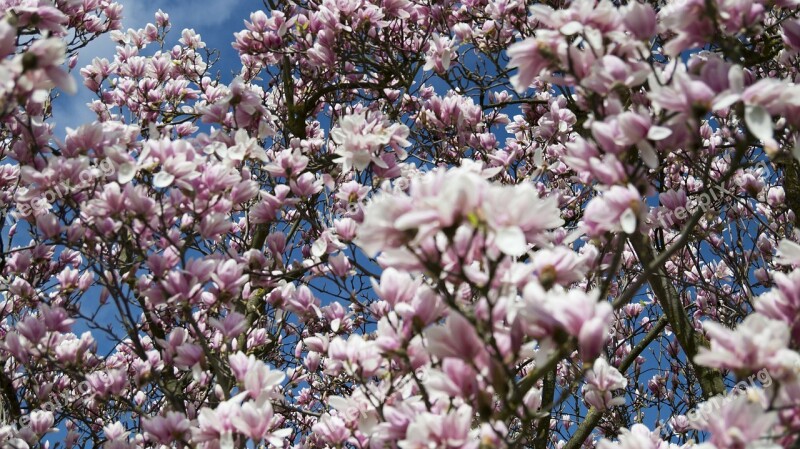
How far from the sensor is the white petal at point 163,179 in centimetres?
239

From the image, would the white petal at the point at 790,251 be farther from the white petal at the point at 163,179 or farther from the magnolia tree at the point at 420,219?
the white petal at the point at 163,179

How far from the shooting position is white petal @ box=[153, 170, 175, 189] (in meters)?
2.39

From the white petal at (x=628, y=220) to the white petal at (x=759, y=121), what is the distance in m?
0.36

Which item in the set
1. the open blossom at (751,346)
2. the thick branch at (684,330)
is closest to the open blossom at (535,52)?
the open blossom at (751,346)

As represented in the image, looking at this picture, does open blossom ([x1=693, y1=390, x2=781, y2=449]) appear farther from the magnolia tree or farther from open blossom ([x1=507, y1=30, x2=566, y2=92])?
open blossom ([x1=507, y1=30, x2=566, y2=92])

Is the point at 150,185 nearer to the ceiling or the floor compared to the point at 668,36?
nearer to the floor

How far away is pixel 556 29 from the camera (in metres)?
1.98

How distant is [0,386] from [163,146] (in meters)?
2.29

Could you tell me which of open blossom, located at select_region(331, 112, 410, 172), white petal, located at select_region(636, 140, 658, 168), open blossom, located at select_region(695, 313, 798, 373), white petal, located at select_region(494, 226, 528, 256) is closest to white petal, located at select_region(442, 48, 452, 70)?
open blossom, located at select_region(331, 112, 410, 172)

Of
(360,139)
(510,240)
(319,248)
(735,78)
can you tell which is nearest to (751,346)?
(510,240)

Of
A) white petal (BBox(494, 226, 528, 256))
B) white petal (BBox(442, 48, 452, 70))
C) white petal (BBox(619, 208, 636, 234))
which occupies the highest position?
white petal (BBox(442, 48, 452, 70))

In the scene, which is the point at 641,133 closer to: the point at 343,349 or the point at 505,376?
the point at 505,376

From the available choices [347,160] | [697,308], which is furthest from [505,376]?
[697,308]

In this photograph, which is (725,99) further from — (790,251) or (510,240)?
(510,240)
